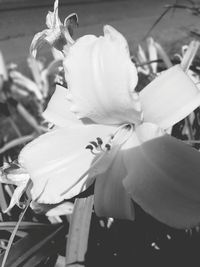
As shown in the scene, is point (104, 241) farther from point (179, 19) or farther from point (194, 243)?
point (179, 19)

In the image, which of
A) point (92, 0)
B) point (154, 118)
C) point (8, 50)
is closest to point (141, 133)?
point (154, 118)

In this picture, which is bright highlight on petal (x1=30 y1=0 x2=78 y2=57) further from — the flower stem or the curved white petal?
the flower stem

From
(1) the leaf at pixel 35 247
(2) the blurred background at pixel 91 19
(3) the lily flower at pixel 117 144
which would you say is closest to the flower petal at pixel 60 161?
(3) the lily flower at pixel 117 144

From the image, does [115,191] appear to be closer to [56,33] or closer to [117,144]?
[117,144]

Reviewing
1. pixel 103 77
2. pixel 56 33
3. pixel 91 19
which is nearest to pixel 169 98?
pixel 103 77

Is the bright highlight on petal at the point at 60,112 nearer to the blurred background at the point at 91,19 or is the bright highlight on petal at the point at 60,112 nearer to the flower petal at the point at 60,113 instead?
the flower petal at the point at 60,113

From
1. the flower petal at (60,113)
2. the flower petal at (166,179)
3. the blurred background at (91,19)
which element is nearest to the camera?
the flower petal at (166,179)
